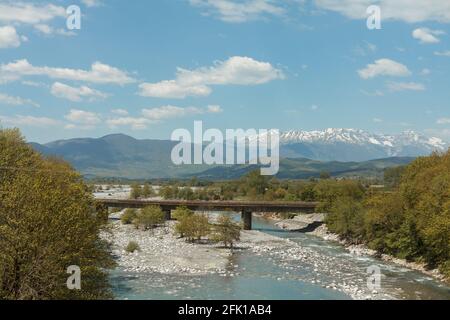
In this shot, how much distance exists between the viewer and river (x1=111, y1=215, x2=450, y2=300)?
47781mm

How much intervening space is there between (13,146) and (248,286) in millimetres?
31506

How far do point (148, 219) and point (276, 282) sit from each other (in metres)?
59.0

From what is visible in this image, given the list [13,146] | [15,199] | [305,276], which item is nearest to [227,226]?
[305,276]

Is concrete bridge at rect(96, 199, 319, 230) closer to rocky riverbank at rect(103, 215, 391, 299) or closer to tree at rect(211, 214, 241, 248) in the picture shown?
rocky riverbank at rect(103, 215, 391, 299)

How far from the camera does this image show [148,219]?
109062 mm

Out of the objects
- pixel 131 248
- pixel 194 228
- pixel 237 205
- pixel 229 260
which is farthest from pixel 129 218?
pixel 229 260

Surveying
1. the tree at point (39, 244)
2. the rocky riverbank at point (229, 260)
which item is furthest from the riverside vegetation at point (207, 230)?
the tree at point (39, 244)

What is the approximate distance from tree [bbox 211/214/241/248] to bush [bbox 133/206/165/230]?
25.1 meters

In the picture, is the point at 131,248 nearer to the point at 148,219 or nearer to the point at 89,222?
the point at 148,219

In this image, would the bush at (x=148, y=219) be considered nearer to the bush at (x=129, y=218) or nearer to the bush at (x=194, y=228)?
the bush at (x=129, y=218)

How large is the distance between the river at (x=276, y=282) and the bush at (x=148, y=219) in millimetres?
41755

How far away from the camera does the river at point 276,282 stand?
47781 millimetres

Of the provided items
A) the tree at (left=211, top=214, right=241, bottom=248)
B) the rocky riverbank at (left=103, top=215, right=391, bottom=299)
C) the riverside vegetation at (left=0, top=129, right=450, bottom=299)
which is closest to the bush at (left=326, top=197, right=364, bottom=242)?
the riverside vegetation at (left=0, top=129, right=450, bottom=299)

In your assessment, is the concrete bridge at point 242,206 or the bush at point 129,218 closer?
the concrete bridge at point 242,206
